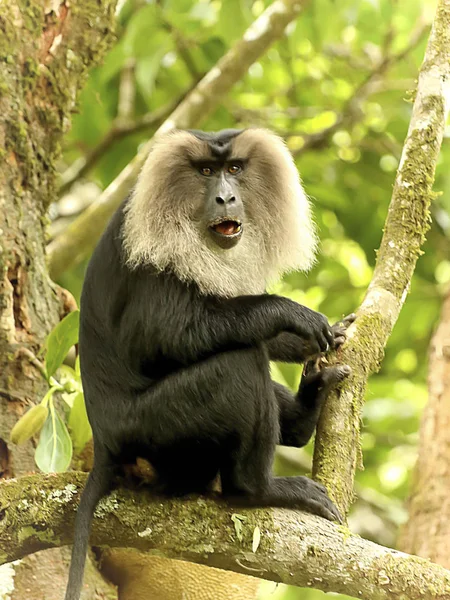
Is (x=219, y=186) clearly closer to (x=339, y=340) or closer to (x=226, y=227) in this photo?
(x=226, y=227)

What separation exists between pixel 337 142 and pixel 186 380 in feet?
13.0

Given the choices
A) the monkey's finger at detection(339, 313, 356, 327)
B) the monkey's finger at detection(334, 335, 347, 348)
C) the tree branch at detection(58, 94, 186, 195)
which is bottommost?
the monkey's finger at detection(334, 335, 347, 348)

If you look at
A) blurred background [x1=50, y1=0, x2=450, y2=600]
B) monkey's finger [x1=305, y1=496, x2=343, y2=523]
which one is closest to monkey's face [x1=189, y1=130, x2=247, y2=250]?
monkey's finger [x1=305, y1=496, x2=343, y2=523]

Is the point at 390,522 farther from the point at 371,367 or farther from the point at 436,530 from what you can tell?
the point at 371,367

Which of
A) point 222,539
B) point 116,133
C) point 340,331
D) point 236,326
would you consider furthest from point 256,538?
point 116,133

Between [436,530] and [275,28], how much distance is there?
2992 mm

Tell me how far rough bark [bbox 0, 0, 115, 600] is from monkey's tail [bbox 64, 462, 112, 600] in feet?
2.43

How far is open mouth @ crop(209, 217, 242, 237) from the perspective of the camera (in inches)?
138

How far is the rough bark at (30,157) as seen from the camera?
3830 mm

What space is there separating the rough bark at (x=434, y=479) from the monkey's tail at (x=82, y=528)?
2343 mm

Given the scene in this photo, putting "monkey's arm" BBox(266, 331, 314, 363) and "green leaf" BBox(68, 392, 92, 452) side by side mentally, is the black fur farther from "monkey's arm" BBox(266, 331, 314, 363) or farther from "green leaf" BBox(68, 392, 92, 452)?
"green leaf" BBox(68, 392, 92, 452)

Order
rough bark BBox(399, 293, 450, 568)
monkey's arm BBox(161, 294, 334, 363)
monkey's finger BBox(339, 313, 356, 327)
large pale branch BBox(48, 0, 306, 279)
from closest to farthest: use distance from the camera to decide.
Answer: monkey's arm BBox(161, 294, 334, 363), monkey's finger BBox(339, 313, 356, 327), rough bark BBox(399, 293, 450, 568), large pale branch BBox(48, 0, 306, 279)

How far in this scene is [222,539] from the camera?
2.86 m

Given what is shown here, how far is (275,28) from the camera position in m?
5.01
